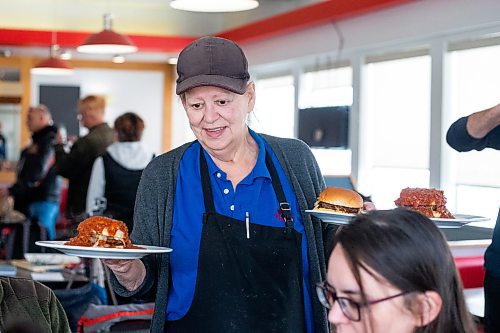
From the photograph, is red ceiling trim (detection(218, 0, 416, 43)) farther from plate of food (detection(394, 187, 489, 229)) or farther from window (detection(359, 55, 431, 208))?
plate of food (detection(394, 187, 489, 229))

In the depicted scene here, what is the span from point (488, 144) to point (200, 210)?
1.28 metres

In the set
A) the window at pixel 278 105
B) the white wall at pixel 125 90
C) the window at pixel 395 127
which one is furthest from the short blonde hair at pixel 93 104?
the white wall at pixel 125 90

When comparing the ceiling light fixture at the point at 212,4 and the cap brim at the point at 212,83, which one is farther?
the ceiling light fixture at the point at 212,4

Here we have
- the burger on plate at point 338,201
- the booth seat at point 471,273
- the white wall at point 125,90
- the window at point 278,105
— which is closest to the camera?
the burger on plate at point 338,201

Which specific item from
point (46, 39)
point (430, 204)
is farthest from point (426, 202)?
point (46, 39)

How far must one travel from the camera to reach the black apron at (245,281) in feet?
7.82

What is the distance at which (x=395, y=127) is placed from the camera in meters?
7.89

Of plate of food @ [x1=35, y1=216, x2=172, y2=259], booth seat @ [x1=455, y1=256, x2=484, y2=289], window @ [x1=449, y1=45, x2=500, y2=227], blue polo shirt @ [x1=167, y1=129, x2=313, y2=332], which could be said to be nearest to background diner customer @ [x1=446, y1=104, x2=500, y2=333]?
blue polo shirt @ [x1=167, y1=129, x2=313, y2=332]

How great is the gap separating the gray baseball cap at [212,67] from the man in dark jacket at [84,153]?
442 centimetres

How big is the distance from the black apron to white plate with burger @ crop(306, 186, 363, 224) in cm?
10

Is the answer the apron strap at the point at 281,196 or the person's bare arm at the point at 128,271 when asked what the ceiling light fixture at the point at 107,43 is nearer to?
the apron strap at the point at 281,196

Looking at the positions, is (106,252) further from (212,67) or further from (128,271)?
(212,67)

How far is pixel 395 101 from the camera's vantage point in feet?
25.9

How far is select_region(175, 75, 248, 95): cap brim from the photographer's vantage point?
2.34 meters
